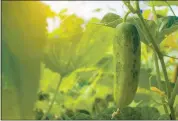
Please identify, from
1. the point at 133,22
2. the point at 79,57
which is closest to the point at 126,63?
the point at 133,22

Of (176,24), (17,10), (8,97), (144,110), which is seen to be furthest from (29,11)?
(144,110)

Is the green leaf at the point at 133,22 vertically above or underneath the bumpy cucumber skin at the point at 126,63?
above

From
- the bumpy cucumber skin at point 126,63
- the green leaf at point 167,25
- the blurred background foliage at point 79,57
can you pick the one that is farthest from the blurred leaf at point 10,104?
the green leaf at point 167,25

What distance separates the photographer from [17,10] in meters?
0.68

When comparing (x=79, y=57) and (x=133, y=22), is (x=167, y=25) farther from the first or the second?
(x=79, y=57)

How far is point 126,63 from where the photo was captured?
2.22 feet

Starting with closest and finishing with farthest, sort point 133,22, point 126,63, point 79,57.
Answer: point 126,63 < point 133,22 < point 79,57

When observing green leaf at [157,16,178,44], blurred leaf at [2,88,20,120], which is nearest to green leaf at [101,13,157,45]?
green leaf at [157,16,178,44]

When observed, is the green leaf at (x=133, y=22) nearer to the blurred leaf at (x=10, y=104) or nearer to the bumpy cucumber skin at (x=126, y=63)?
the bumpy cucumber skin at (x=126, y=63)

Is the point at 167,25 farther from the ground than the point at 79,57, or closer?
farther from the ground

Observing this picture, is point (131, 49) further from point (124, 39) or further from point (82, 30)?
point (82, 30)

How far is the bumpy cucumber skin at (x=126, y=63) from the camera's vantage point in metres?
0.66

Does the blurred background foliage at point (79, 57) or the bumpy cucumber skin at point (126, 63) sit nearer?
the bumpy cucumber skin at point (126, 63)

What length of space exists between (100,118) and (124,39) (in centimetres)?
30
